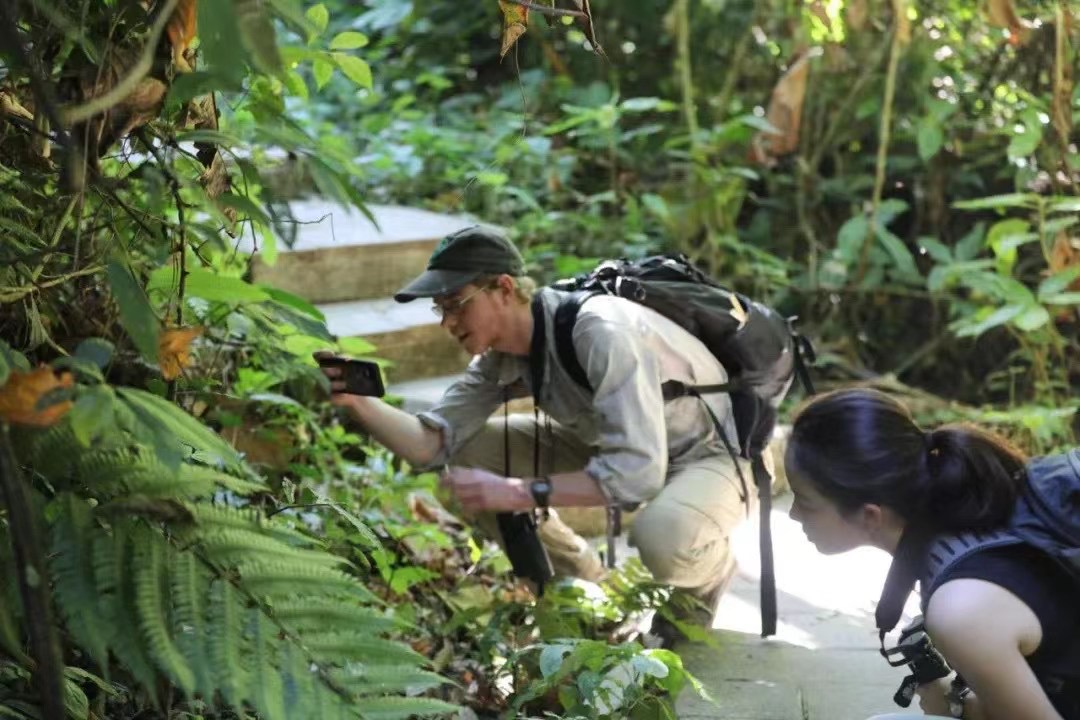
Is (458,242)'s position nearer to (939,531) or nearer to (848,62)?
Result: (939,531)

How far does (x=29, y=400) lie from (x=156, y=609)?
0.36 meters

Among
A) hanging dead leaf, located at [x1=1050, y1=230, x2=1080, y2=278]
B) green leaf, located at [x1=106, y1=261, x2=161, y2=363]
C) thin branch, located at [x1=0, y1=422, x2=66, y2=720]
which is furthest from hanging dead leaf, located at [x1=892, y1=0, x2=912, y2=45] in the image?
thin branch, located at [x1=0, y1=422, x2=66, y2=720]

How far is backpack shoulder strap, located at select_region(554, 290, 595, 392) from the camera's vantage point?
409cm

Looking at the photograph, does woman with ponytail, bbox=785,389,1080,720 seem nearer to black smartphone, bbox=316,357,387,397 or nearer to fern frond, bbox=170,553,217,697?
fern frond, bbox=170,553,217,697

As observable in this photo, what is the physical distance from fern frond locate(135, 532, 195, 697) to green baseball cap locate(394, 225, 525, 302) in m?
1.98

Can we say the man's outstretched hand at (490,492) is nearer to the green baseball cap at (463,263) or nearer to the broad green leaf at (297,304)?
the green baseball cap at (463,263)

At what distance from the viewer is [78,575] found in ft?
6.30

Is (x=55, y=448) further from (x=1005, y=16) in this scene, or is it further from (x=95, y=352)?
(x=1005, y=16)

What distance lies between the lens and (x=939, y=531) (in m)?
2.69

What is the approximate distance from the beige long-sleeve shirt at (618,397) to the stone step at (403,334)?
157 cm

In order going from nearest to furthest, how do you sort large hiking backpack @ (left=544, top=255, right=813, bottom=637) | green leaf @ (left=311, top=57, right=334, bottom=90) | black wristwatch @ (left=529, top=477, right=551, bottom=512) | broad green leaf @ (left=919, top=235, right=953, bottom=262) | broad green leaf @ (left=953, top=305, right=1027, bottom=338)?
1. green leaf @ (left=311, top=57, right=334, bottom=90)
2. black wristwatch @ (left=529, top=477, right=551, bottom=512)
3. large hiking backpack @ (left=544, top=255, right=813, bottom=637)
4. broad green leaf @ (left=953, top=305, right=1027, bottom=338)
5. broad green leaf @ (left=919, top=235, right=953, bottom=262)

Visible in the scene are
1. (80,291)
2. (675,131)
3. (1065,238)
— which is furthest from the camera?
(675,131)

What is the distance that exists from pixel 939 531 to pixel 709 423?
173cm

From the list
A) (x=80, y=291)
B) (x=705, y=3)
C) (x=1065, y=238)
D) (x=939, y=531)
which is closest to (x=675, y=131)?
(x=705, y=3)
